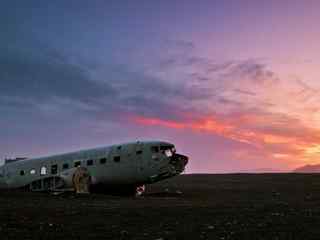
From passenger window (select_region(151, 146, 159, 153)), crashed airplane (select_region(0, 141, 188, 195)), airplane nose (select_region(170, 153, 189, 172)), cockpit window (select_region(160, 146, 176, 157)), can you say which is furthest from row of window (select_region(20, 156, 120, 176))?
Result: airplane nose (select_region(170, 153, 189, 172))

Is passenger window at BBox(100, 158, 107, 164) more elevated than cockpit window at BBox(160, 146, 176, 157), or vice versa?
cockpit window at BBox(160, 146, 176, 157)

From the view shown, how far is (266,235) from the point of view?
1825cm

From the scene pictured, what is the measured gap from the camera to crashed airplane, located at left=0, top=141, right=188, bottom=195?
47875 mm

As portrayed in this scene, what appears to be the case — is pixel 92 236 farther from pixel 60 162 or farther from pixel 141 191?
pixel 60 162

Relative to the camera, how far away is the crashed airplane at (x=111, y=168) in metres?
47.9

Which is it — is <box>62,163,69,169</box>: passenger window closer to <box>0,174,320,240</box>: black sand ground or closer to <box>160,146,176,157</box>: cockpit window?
<box>160,146,176,157</box>: cockpit window

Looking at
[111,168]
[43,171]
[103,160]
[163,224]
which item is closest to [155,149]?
[111,168]

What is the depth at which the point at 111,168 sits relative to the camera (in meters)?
49.6

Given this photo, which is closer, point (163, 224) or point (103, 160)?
point (163, 224)

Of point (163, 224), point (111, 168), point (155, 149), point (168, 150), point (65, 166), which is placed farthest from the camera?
point (65, 166)

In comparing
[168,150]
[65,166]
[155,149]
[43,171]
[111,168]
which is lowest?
[111,168]

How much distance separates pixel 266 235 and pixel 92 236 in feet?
21.2

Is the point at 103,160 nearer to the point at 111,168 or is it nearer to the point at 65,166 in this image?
the point at 111,168

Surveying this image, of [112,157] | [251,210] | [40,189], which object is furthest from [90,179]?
[251,210]
